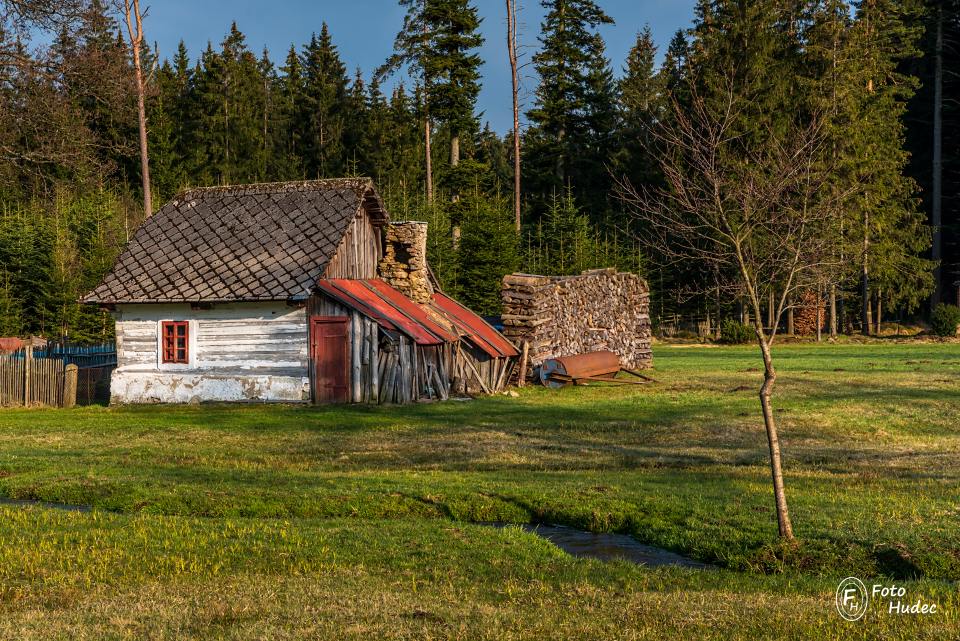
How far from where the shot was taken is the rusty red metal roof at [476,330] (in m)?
29.0

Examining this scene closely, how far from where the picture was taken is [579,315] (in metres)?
36.0

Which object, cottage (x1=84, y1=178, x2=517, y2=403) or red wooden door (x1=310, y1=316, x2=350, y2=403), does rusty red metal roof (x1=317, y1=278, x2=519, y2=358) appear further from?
red wooden door (x1=310, y1=316, x2=350, y2=403)

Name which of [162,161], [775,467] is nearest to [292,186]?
[775,467]

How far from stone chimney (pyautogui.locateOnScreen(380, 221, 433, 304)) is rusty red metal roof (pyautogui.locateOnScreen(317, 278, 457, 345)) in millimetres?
1726

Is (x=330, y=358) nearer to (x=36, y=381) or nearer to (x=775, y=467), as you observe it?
(x=36, y=381)

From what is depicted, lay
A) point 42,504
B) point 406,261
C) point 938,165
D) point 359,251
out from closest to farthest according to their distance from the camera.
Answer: point 42,504 → point 359,251 → point 406,261 → point 938,165

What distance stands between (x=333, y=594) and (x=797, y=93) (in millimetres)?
53052

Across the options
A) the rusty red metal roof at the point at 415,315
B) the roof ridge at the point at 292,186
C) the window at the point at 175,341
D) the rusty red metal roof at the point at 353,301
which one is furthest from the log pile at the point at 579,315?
the window at the point at 175,341

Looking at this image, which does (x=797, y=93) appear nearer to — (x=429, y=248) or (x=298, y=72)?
(x=429, y=248)

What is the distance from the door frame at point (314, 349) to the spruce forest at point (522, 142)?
7415 mm

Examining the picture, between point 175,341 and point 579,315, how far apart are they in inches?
604

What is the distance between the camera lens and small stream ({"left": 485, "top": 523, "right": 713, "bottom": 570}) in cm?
980

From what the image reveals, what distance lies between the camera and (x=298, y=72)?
92.2m

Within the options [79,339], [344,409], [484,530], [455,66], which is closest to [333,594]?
[484,530]
